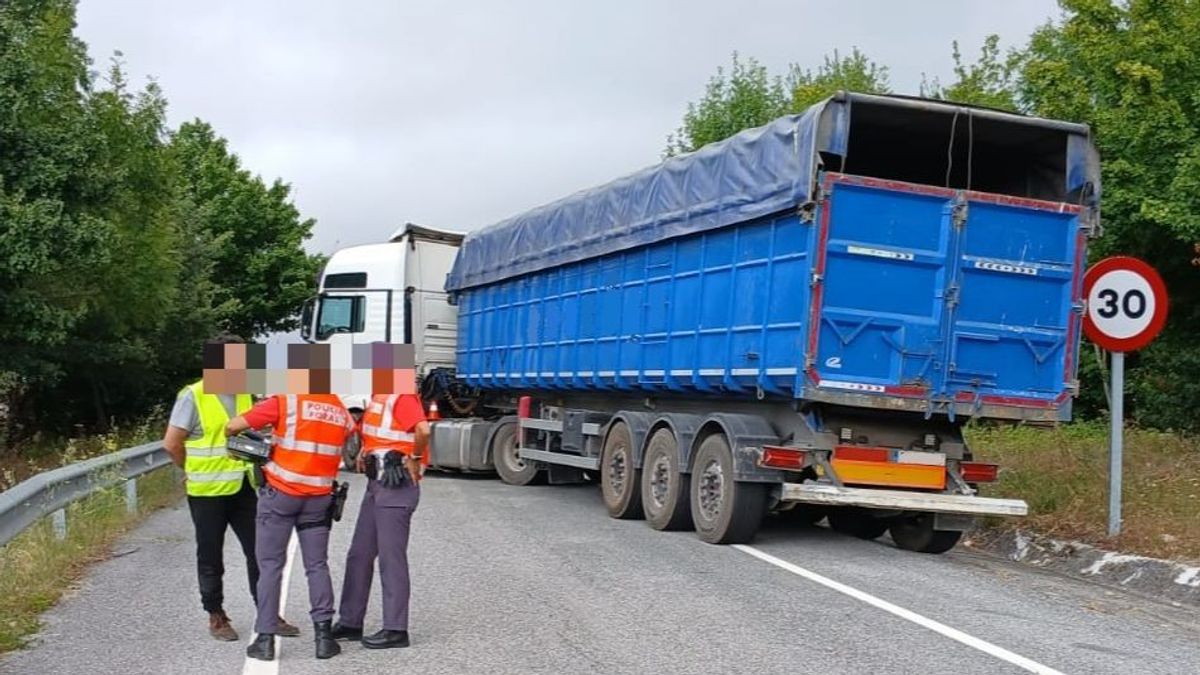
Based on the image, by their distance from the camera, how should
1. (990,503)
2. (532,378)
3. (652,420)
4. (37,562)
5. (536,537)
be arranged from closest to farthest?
1. (37,562)
2. (990,503)
3. (536,537)
4. (652,420)
5. (532,378)

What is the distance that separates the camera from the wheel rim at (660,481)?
1102 centimetres

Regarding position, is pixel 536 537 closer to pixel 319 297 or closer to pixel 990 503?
pixel 990 503

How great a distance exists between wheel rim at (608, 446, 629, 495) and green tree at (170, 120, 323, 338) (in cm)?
2928

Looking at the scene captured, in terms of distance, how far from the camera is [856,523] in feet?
37.9

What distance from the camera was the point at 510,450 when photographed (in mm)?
16531

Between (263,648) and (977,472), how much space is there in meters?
6.23

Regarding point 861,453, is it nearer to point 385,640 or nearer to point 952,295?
point 952,295

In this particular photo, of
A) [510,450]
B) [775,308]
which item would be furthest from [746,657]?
[510,450]

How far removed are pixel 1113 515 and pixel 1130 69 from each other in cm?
981

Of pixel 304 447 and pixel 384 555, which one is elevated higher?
pixel 304 447

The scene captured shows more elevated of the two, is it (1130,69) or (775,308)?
(1130,69)

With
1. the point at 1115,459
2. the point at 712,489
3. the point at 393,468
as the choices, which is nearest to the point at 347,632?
the point at 393,468

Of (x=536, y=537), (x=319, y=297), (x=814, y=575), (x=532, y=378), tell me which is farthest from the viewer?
(x=319, y=297)

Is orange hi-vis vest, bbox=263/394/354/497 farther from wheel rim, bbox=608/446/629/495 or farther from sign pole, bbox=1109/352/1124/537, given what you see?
sign pole, bbox=1109/352/1124/537
